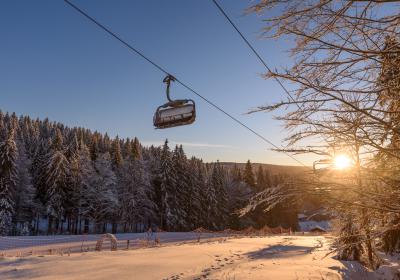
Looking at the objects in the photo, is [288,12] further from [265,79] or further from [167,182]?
[167,182]

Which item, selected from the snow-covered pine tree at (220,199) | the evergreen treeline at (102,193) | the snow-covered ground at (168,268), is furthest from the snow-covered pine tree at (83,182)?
the snow-covered ground at (168,268)

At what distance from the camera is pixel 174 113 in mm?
8789

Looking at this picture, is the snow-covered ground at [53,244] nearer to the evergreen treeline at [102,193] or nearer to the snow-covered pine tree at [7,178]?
the snow-covered pine tree at [7,178]

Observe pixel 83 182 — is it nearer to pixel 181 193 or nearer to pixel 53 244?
pixel 181 193

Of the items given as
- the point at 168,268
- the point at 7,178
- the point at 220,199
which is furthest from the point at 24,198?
the point at 168,268

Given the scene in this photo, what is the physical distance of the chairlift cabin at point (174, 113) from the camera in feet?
28.3

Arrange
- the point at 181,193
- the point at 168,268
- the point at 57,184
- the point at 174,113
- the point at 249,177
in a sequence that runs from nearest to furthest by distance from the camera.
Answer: the point at 174,113
the point at 168,268
the point at 57,184
the point at 181,193
the point at 249,177

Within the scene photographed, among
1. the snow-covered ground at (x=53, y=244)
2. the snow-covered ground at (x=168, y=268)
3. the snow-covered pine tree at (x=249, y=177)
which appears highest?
the snow-covered pine tree at (x=249, y=177)

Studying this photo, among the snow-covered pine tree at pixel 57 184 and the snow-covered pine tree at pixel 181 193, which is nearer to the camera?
the snow-covered pine tree at pixel 57 184

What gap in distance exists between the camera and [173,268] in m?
11.7

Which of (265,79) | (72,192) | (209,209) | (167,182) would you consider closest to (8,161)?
(72,192)

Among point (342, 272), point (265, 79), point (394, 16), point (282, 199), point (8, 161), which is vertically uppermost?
point (8, 161)

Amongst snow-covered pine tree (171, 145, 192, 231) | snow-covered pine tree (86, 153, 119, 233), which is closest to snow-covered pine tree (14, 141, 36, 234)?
snow-covered pine tree (86, 153, 119, 233)

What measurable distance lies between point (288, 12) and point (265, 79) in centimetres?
73
